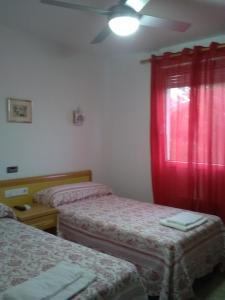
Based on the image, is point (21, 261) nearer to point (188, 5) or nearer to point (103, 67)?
point (188, 5)

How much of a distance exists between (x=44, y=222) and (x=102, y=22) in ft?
6.97

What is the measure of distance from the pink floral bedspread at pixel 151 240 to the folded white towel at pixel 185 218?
0.26 feet

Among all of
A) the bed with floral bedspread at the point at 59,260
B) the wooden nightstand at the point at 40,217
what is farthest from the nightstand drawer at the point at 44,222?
the bed with floral bedspread at the point at 59,260

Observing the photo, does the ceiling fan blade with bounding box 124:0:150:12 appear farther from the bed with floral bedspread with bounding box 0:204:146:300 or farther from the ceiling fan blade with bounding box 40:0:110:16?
the bed with floral bedspread with bounding box 0:204:146:300

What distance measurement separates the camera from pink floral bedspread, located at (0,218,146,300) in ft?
5.00

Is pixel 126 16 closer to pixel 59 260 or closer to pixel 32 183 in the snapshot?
pixel 59 260

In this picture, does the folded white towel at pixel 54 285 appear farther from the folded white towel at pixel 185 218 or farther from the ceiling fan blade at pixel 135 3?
the ceiling fan blade at pixel 135 3

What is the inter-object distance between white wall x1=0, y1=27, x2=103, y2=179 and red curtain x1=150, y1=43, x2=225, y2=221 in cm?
93

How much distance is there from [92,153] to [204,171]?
1.61 m

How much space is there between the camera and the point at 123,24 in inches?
86.0

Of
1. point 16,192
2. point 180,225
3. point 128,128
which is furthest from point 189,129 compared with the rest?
point 16,192

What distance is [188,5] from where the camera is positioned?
2.41 m

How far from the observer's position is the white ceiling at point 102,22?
244cm

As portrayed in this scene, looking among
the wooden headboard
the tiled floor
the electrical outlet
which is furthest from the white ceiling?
the tiled floor
